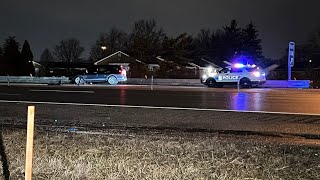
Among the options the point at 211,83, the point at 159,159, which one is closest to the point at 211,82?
the point at 211,83

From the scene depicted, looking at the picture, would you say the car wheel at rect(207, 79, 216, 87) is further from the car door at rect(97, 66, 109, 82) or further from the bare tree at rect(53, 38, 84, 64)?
the bare tree at rect(53, 38, 84, 64)

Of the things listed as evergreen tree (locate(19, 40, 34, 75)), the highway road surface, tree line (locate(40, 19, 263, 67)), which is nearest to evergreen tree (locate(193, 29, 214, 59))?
tree line (locate(40, 19, 263, 67))

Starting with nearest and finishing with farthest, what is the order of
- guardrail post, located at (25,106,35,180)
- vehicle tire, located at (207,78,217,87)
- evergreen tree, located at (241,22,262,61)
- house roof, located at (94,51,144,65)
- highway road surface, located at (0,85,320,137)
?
guardrail post, located at (25,106,35,180) < highway road surface, located at (0,85,320,137) < vehicle tire, located at (207,78,217,87) < house roof, located at (94,51,144,65) < evergreen tree, located at (241,22,262,61)

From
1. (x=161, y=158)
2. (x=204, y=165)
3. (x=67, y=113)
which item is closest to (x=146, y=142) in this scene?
(x=161, y=158)

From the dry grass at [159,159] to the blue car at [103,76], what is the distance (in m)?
29.0

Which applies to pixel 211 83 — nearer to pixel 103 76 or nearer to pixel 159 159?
pixel 103 76

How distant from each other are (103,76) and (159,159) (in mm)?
31371

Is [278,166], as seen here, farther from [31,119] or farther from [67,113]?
[67,113]

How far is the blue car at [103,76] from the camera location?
37844mm

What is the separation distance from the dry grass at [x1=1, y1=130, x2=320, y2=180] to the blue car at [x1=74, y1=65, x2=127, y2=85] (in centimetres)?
2905

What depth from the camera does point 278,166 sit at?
644cm

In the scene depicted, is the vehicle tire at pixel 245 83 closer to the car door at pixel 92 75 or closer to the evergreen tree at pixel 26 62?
the car door at pixel 92 75

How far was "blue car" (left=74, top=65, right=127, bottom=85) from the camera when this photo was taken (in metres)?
37.8

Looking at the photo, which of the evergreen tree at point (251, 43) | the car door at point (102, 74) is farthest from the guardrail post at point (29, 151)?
the evergreen tree at point (251, 43)
